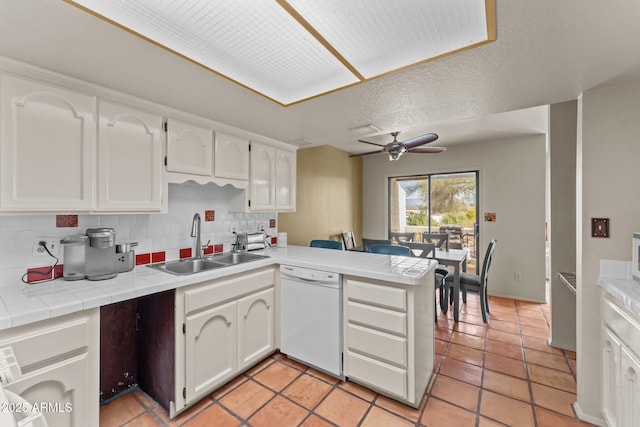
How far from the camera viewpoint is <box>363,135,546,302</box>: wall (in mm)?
3992

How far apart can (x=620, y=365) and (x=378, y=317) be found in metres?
1.26

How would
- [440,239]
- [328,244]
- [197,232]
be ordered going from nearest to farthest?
[197,232]
[328,244]
[440,239]

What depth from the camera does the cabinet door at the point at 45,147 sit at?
1.40 m

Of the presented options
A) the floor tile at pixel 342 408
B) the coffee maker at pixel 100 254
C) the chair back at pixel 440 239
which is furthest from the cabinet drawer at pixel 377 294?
the chair back at pixel 440 239

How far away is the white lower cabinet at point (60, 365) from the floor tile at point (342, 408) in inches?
51.3

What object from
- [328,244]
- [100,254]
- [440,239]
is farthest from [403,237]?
[100,254]

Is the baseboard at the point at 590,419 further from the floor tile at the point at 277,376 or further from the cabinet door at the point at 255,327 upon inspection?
the cabinet door at the point at 255,327

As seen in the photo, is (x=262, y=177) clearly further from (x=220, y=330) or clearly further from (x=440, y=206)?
(x=440, y=206)

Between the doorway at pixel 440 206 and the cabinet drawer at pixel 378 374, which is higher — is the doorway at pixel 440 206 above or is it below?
above

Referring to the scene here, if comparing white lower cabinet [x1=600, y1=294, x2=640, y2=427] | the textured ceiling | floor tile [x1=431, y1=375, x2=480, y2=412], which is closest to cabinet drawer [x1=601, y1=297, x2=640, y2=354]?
white lower cabinet [x1=600, y1=294, x2=640, y2=427]

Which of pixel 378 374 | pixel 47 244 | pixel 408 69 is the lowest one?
pixel 378 374

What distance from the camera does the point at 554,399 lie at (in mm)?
1927

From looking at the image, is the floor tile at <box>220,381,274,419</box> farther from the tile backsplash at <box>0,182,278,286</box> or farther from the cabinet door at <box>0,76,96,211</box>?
the cabinet door at <box>0,76,96,211</box>

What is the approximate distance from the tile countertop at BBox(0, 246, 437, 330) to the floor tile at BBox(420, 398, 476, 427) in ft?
2.82
